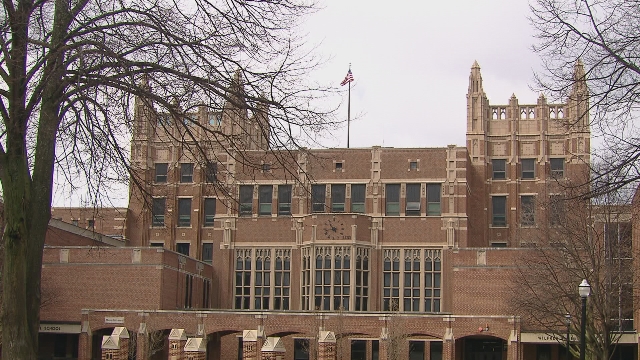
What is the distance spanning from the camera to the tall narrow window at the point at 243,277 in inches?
2223

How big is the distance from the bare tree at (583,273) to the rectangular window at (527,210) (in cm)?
1065

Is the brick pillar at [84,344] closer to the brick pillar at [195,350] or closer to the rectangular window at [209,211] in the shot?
the brick pillar at [195,350]

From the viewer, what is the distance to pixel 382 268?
5456 centimetres

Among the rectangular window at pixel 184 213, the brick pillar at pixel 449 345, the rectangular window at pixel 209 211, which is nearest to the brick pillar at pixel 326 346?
the brick pillar at pixel 449 345

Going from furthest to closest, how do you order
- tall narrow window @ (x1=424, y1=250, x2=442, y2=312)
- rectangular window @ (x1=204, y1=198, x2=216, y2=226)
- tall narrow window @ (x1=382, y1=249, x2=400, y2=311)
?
rectangular window @ (x1=204, y1=198, x2=216, y2=226) < tall narrow window @ (x1=382, y1=249, x2=400, y2=311) < tall narrow window @ (x1=424, y1=250, x2=442, y2=312)

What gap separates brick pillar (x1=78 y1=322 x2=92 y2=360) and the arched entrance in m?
20.4

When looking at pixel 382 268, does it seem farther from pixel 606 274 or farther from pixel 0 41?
pixel 0 41

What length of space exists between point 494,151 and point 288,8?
4993cm

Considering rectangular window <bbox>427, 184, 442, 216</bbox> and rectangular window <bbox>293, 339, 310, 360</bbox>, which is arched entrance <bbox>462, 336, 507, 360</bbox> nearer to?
rectangular window <bbox>427, 184, 442, 216</bbox>

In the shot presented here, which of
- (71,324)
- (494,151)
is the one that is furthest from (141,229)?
(494,151)

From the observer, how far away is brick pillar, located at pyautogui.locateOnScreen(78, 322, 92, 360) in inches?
1873

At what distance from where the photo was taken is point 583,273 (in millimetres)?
36375

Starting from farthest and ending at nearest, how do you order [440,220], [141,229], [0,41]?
[141,229], [440,220], [0,41]

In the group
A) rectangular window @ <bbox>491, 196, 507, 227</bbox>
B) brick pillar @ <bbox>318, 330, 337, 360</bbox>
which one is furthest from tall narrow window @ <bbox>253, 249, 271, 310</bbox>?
rectangular window @ <bbox>491, 196, 507, 227</bbox>
